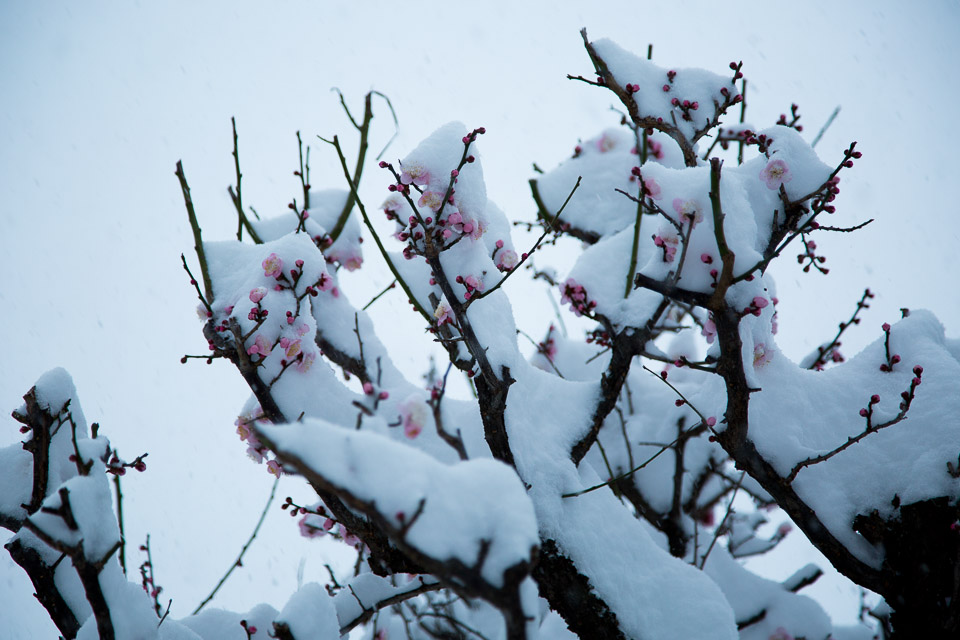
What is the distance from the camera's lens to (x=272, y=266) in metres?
2.61

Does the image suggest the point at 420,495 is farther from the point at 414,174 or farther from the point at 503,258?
the point at 503,258

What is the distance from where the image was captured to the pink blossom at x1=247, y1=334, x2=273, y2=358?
8.30 feet

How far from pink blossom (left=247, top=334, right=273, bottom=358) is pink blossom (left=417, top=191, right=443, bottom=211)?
952 millimetres

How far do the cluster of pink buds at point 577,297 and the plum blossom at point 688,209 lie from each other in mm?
936

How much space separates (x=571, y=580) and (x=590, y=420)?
0.80 metres

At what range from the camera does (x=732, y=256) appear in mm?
2117

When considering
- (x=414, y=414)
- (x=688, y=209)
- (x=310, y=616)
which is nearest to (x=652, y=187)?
(x=688, y=209)

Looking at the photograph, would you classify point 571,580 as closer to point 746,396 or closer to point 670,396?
point 746,396

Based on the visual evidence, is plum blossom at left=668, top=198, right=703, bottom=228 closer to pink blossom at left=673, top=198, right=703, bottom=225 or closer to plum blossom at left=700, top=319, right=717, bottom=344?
pink blossom at left=673, top=198, right=703, bottom=225

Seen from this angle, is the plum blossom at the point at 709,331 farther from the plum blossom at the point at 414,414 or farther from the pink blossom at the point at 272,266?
the pink blossom at the point at 272,266

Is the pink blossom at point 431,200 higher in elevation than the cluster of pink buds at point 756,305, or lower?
higher

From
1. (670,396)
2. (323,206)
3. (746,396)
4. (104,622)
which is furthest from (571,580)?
(323,206)

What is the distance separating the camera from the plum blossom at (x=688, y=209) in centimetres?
232

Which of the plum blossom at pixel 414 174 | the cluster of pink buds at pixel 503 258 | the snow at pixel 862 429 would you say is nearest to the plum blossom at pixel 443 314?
the cluster of pink buds at pixel 503 258
